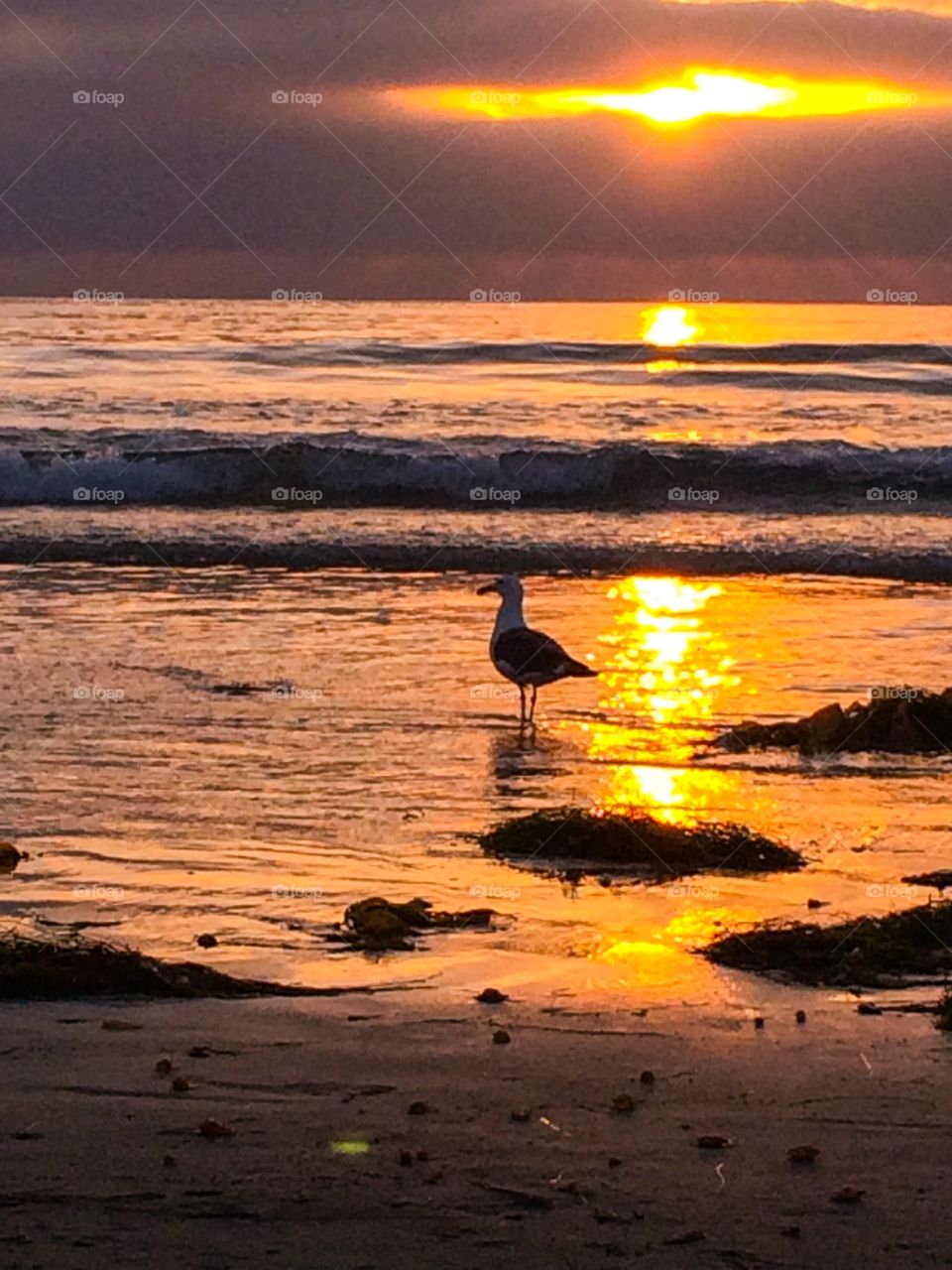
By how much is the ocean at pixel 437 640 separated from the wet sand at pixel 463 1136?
21.0 inches

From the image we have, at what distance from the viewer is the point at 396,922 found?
22.8 feet

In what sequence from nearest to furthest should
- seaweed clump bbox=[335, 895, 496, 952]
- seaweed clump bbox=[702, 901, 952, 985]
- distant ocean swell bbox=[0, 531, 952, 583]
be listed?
seaweed clump bbox=[702, 901, 952, 985] < seaweed clump bbox=[335, 895, 496, 952] < distant ocean swell bbox=[0, 531, 952, 583]

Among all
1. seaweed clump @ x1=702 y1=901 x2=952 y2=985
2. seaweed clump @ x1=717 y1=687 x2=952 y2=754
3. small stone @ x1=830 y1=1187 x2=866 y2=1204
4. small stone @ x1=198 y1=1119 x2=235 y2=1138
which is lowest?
small stone @ x1=830 y1=1187 x2=866 y2=1204

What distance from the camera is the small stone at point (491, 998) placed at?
618 centimetres

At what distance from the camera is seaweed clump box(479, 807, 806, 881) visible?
8125mm

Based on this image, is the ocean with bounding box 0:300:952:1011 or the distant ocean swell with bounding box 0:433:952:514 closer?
the ocean with bounding box 0:300:952:1011

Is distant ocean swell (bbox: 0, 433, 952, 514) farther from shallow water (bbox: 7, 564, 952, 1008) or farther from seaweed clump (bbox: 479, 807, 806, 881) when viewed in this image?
seaweed clump (bbox: 479, 807, 806, 881)

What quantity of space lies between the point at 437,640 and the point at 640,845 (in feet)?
22.2

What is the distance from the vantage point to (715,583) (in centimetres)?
1925

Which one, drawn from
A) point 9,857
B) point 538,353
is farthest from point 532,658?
point 538,353

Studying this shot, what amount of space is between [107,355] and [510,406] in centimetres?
1201

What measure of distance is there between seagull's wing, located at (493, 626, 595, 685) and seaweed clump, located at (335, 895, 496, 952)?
486cm

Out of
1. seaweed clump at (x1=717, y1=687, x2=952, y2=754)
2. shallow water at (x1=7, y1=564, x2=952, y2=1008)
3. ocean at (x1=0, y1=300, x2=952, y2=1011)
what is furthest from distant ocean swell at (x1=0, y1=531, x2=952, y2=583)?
seaweed clump at (x1=717, y1=687, x2=952, y2=754)

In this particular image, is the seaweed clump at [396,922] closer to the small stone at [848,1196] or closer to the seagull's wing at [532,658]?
the small stone at [848,1196]
